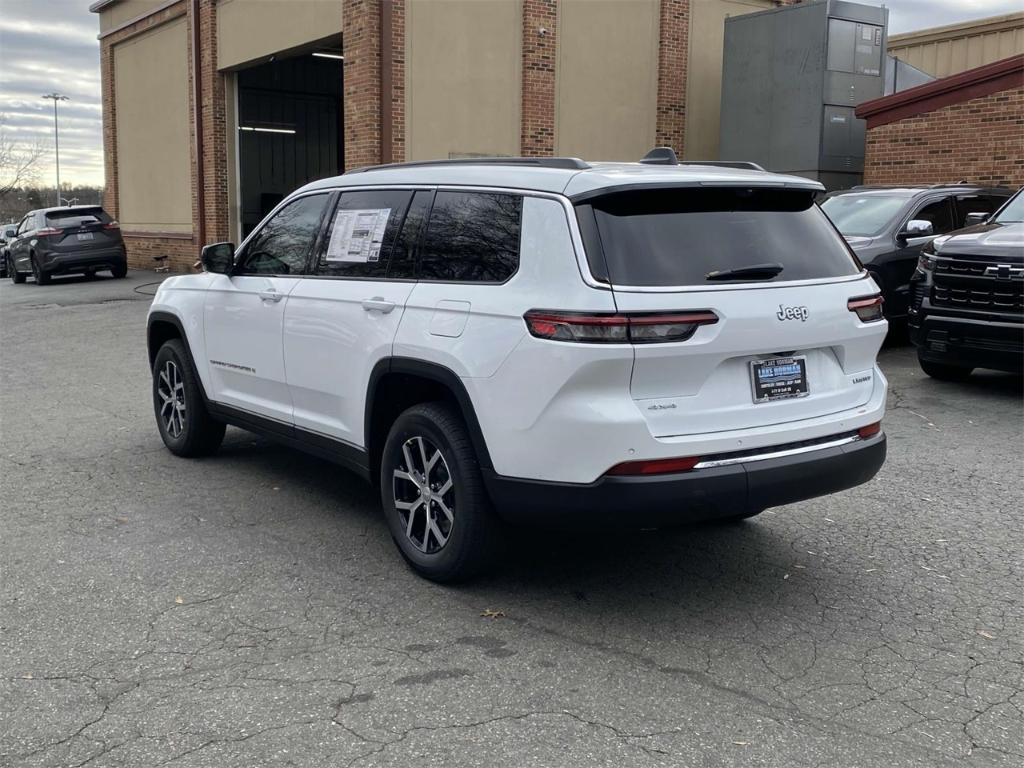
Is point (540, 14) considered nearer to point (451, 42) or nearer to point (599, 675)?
point (451, 42)

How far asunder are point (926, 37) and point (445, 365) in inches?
1008

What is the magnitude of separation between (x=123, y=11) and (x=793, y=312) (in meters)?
27.8

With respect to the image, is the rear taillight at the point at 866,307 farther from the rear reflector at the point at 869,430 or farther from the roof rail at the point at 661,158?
the roof rail at the point at 661,158

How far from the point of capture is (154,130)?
2672 cm

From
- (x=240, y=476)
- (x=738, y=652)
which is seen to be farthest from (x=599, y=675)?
(x=240, y=476)

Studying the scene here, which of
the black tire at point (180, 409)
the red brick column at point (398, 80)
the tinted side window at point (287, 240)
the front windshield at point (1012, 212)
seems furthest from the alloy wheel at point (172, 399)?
the red brick column at point (398, 80)

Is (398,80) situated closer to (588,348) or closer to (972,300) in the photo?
(972,300)

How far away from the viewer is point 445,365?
4469 millimetres

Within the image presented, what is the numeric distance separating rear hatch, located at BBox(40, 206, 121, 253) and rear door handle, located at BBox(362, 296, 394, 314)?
69.6ft

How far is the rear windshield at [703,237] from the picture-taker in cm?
410

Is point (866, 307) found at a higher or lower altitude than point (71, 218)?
lower

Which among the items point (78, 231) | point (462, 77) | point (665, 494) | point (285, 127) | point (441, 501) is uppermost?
point (462, 77)

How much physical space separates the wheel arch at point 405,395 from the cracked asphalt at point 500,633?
0.61 metres

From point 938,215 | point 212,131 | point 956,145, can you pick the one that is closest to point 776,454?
point 938,215
